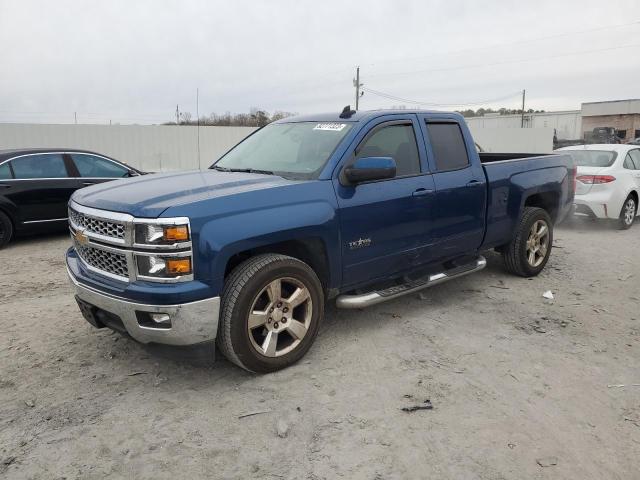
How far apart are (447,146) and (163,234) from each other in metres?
3.09

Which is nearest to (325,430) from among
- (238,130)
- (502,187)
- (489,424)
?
(489,424)

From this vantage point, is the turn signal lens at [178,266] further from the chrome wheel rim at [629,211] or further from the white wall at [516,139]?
the white wall at [516,139]

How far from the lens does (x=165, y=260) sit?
317 cm

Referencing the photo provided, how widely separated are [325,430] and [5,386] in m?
2.32

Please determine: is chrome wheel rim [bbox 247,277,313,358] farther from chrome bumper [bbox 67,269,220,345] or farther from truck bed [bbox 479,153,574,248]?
truck bed [bbox 479,153,574,248]

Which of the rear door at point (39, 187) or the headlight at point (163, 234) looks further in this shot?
the rear door at point (39, 187)

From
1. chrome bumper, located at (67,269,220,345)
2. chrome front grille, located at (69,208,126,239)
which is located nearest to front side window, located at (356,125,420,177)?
chrome bumper, located at (67,269,220,345)

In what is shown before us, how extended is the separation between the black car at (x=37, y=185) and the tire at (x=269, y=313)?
6.06 m

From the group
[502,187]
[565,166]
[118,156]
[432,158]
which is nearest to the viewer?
[432,158]

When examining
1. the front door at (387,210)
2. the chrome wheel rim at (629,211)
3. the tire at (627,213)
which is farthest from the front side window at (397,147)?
the chrome wheel rim at (629,211)

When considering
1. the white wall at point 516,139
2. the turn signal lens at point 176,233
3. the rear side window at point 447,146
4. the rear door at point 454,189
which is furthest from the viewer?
the white wall at point 516,139

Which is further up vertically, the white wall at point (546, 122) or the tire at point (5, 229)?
the white wall at point (546, 122)

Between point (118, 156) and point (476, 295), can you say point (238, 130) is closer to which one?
point (118, 156)

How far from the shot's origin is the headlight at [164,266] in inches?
125
